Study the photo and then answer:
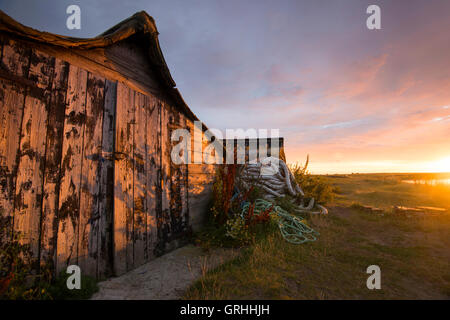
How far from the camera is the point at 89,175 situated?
2.64 metres

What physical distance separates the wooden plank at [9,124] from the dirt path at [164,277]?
136 cm

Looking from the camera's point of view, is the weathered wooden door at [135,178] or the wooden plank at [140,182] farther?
the wooden plank at [140,182]

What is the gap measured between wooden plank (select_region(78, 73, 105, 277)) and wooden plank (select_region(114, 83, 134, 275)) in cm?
24

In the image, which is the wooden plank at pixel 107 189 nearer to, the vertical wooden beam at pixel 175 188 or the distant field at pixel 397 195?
the vertical wooden beam at pixel 175 188

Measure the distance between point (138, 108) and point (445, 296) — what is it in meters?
5.15

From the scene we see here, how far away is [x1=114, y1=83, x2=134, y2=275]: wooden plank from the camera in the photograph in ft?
9.32

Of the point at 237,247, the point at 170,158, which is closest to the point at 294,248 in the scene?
the point at 237,247

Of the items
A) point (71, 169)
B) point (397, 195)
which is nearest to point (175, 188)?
point (71, 169)

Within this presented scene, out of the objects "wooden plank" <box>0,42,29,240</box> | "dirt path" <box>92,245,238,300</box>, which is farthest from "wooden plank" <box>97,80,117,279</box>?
"wooden plank" <box>0,42,29,240</box>

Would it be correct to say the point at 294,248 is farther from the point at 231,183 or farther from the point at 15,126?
the point at 15,126

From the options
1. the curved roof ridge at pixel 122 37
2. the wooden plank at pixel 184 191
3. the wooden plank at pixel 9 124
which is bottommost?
the wooden plank at pixel 184 191

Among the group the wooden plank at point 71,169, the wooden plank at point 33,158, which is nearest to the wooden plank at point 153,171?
the wooden plank at point 71,169

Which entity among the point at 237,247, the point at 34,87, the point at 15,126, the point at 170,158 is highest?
the point at 34,87

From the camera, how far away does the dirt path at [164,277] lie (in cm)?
235
